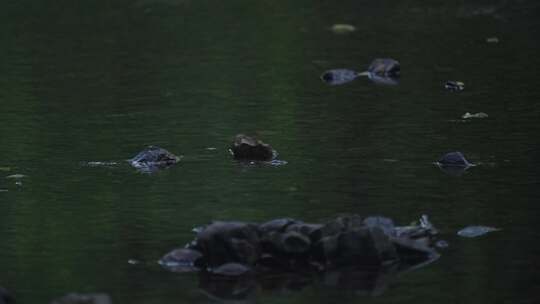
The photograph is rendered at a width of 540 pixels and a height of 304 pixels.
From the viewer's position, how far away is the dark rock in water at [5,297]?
9281 mm

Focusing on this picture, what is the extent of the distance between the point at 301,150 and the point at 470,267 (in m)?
4.48

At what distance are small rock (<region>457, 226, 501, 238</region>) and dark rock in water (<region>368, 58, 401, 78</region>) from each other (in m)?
8.28

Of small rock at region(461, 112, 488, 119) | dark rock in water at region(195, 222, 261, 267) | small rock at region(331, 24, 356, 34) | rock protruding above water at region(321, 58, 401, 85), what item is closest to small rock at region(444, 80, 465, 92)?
rock protruding above water at region(321, 58, 401, 85)

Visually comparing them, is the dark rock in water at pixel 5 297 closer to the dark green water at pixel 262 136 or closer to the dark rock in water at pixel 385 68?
the dark green water at pixel 262 136

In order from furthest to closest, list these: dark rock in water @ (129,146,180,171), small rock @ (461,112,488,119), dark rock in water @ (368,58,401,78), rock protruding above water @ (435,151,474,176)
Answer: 1. dark rock in water @ (368,58,401,78)
2. small rock @ (461,112,488,119)
3. dark rock in water @ (129,146,180,171)
4. rock protruding above water @ (435,151,474,176)

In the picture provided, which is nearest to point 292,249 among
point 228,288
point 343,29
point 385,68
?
point 228,288

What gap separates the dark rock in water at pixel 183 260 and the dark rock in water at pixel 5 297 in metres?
1.16

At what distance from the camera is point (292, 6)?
28.6 m

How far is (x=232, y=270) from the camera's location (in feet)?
33.0

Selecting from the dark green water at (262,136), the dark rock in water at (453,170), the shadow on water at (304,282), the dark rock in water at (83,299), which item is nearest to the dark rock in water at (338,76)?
the dark green water at (262,136)

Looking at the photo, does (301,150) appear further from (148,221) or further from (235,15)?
(235,15)

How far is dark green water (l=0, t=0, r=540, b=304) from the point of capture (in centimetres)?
1021

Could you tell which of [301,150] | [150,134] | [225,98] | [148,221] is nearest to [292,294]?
[148,221]

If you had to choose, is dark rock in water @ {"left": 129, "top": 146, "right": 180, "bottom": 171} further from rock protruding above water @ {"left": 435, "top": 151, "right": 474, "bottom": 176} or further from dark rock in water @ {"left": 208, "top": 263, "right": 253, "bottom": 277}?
dark rock in water @ {"left": 208, "top": 263, "right": 253, "bottom": 277}
